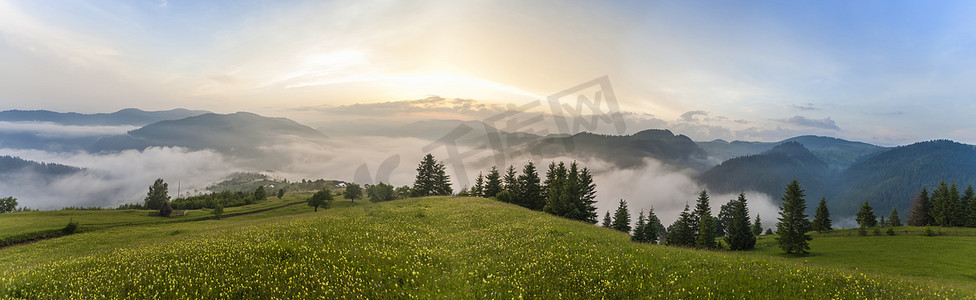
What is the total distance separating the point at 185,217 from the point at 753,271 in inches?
3341

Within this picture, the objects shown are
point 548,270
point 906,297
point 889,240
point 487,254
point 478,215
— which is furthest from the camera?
point 889,240

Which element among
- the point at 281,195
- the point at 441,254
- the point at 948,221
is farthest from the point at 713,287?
the point at 281,195

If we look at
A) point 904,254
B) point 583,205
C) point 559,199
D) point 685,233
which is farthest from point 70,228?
point 904,254

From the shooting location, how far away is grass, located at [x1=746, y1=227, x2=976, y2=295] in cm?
3190

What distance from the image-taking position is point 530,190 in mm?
68312

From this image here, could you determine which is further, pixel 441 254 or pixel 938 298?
pixel 441 254

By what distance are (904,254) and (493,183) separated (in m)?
62.8

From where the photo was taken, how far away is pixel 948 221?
82.0m

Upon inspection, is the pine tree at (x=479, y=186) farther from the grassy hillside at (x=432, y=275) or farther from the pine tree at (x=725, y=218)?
the pine tree at (x=725, y=218)

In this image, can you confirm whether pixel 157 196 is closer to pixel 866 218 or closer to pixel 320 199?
pixel 320 199

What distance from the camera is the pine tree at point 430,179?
90.3 m

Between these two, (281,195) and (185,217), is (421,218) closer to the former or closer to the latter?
(185,217)

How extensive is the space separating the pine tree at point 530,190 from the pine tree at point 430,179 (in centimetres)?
2887

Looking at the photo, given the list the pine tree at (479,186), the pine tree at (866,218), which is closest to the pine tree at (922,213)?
the pine tree at (866,218)
